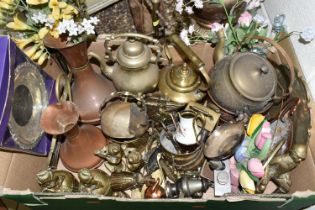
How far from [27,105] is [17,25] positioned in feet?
0.80

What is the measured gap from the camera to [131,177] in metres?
1.22

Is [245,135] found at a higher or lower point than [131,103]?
lower

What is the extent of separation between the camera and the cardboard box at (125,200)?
1.04 m

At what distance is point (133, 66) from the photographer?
116cm

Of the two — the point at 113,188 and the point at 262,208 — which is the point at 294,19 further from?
the point at 113,188

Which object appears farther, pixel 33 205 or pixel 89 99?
pixel 89 99

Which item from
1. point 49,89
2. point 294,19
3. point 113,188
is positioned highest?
point 294,19

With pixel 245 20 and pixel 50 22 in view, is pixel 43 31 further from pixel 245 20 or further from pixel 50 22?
pixel 245 20

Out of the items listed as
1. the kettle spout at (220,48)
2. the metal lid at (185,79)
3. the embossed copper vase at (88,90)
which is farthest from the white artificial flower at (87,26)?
the kettle spout at (220,48)

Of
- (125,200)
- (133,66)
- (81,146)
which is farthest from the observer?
(81,146)

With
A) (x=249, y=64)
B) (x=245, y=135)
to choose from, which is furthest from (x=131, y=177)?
(x=249, y=64)

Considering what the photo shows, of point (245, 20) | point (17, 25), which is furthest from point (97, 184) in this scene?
point (245, 20)

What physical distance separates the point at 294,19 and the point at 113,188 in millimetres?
849

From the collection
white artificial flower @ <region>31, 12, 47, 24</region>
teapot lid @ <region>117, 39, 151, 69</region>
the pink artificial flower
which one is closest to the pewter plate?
white artificial flower @ <region>31, 12, 47, 24</region>
